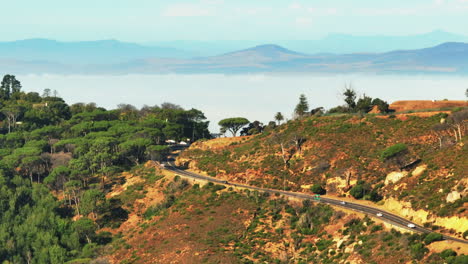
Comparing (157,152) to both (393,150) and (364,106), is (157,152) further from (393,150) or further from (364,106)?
(393,150)

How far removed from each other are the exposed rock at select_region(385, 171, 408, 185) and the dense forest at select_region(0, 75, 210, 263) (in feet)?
147

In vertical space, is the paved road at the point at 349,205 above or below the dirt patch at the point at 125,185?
above

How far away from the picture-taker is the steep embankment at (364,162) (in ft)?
260

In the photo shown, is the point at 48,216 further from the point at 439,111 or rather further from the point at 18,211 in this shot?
the point at 439,111

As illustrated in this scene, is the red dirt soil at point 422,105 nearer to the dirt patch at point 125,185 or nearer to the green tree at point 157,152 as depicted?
the green tree at point 157,152

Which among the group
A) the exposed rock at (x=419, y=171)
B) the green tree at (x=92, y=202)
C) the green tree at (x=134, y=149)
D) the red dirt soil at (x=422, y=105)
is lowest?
the green tree at (x=92, y=202)

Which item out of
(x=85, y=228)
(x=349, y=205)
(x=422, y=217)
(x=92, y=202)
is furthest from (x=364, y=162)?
(x=92, y=202)

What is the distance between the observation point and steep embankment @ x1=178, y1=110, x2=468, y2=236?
79.1m

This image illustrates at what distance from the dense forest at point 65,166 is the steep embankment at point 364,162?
1694 cm

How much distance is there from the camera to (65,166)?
408ft

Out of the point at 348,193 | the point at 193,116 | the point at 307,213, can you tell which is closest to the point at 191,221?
the point at 307,213

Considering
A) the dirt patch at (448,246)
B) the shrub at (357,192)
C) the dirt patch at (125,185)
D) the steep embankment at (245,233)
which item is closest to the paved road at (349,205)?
the dirt patch at (448,246)

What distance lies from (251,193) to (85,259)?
89.2 feet

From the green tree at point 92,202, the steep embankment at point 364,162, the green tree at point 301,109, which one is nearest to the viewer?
the steep embankment at point 364,162
